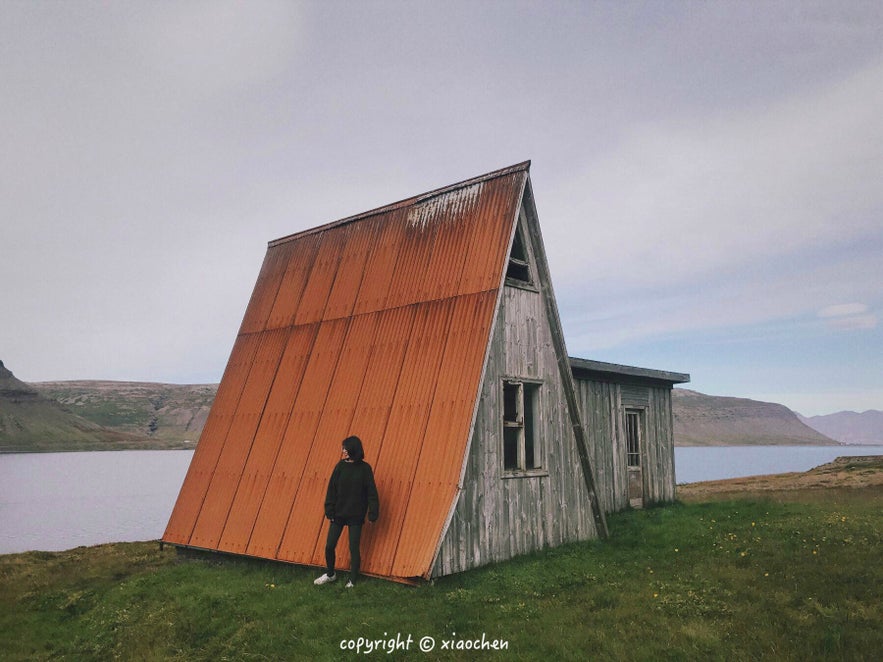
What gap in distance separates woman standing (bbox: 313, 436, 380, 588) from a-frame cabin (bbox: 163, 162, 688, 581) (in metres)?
0.48

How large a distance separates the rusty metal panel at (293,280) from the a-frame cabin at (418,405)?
0.38ft

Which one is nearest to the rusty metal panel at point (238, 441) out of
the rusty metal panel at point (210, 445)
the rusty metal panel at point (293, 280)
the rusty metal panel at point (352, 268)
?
the rusty metal panel at point (210, 445)

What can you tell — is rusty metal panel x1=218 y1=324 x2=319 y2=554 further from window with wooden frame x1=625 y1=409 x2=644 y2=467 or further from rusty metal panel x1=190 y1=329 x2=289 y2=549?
window with wooden frame x1=625 y1=409 x2=644 y2=467

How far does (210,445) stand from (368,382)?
5371 mm

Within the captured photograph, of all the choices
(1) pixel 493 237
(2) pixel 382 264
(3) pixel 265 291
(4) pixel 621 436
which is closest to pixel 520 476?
(1) pixel 493 237

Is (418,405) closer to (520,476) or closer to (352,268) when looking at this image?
(520,476)

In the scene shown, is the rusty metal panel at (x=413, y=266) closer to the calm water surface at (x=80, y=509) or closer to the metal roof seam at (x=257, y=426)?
the metal roof seam at (x=257, y=426)

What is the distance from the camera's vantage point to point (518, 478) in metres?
11.2

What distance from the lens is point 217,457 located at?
14.3 meters

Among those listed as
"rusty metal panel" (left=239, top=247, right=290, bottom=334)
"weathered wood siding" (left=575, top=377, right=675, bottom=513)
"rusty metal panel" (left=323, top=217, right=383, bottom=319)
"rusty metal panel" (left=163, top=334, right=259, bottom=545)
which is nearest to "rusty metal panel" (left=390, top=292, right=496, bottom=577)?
"rusty metal panel" (left=323, top=217, right=383, bottom=319)

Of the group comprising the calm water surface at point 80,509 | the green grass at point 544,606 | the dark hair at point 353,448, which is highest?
the dark hair at point 353,448

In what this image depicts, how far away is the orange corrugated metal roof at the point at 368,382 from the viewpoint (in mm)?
10164

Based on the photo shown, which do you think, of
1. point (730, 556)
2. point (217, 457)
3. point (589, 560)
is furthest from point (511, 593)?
point (217, 457)

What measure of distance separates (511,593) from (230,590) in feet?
15.4
